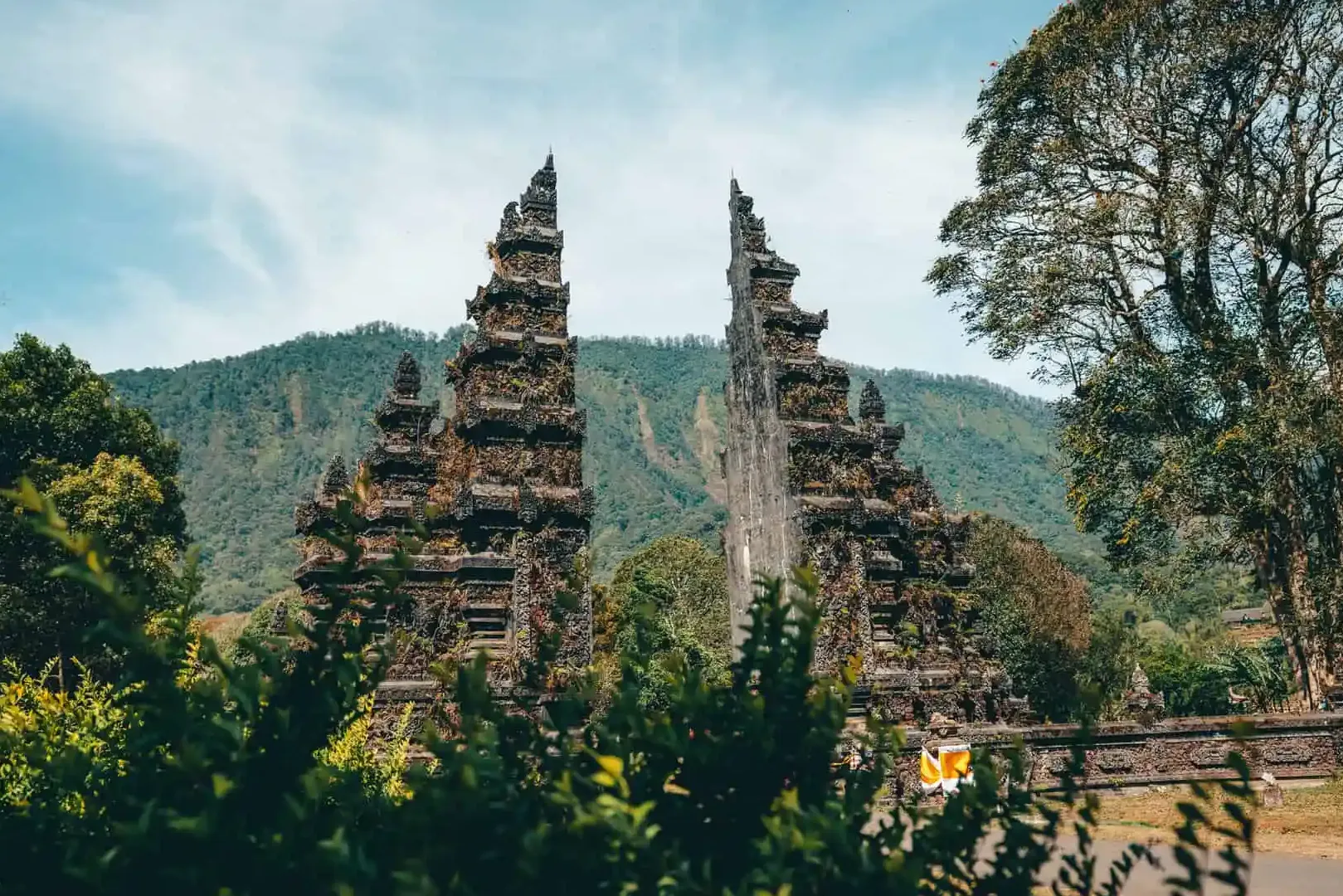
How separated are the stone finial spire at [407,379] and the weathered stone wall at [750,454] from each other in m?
7.69

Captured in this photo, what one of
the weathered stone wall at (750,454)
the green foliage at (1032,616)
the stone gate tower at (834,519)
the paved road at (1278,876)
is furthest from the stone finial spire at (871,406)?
the green foliage at (1032,616)

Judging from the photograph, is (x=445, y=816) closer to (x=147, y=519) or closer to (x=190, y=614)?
(x=190, y=614)

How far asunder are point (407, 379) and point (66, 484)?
1529 cm

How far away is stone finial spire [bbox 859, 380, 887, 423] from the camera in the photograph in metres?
25.7

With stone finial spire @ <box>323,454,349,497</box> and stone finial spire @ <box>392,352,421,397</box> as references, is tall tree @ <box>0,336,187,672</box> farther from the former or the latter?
stone finial spire @ <box>392,352,421,397</box>

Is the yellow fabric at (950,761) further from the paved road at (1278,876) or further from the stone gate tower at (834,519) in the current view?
the paved road at (1278,876)

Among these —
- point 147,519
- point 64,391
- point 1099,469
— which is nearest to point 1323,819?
point 1099,469

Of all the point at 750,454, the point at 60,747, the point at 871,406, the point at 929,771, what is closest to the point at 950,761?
the point at 929,771

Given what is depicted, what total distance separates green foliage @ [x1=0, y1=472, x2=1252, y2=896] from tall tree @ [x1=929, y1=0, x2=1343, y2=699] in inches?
710

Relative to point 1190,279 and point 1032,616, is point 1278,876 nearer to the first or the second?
point 1190,279

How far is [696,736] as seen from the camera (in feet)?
8.93

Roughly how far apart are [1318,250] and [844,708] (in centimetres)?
2173

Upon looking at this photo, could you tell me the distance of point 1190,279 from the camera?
2075 cm

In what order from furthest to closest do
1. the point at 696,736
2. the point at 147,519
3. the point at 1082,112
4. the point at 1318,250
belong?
the point at 147,519 < the point at 1082,112 < the point at 1318,250 < the point at 696,736
